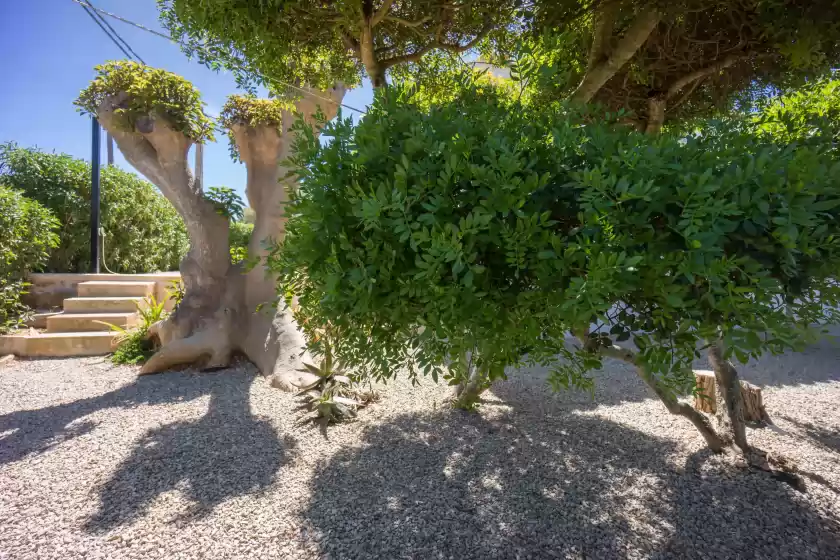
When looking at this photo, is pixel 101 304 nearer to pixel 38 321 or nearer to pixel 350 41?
pixel 38 321

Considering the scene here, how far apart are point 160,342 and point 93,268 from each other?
12.8 ft

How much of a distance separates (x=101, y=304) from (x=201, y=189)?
3.19 metres

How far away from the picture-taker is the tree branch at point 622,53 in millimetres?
3188

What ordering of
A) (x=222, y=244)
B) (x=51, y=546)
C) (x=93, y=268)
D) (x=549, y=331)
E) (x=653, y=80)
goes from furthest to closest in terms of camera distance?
(x=93, y=268)
(x=222, y=244)
(x=653, y=80)
(x=51, y=546)
(x=549, y=331)

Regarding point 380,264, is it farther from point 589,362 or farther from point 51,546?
point 51,546

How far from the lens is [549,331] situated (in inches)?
68.7

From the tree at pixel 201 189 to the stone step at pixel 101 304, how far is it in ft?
5.50

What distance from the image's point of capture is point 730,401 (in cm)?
367

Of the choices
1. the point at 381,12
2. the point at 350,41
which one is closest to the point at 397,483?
the point at 381,12

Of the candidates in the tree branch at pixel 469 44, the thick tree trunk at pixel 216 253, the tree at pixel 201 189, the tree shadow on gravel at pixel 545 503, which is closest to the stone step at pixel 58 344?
the thick tree trunk at pixel 216 253

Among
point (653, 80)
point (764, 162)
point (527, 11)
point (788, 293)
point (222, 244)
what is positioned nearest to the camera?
point (764, 162)

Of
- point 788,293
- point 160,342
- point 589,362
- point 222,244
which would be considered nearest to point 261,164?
point 222,244

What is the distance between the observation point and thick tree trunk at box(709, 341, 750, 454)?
141 inches

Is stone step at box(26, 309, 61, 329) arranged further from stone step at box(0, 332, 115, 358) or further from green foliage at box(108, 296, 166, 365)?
green foliage at box(108, 296, 166, 365)
